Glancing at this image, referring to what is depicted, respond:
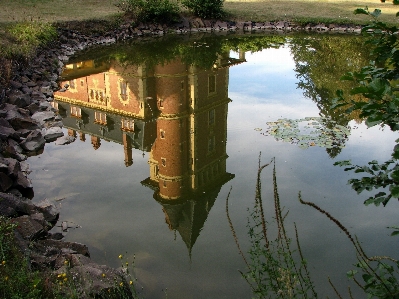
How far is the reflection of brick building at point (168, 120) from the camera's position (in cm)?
1102

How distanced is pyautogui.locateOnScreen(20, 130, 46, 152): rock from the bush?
27015 mm

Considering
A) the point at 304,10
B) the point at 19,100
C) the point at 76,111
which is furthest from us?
the point at 304,10

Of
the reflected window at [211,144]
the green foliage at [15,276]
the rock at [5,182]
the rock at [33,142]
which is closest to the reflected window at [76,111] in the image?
the rock at [33,142]

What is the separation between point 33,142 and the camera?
13211 millimetres

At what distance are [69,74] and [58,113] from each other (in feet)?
20.6

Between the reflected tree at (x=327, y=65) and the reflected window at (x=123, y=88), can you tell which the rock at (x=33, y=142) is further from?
the reflected tree at (x=327, y=65)

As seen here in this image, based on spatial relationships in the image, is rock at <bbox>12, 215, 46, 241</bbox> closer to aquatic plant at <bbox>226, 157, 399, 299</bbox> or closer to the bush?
aquatic plant at <bbox>226, 157, 399, 299</bbox>

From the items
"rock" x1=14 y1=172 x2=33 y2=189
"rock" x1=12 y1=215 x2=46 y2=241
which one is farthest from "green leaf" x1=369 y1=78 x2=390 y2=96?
"rock" x1=14 y1=172 x2=33 y2=189

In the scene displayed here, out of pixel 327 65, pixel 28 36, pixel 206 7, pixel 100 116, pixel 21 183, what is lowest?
pixel 100 116

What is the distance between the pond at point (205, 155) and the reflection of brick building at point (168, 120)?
0.19ft

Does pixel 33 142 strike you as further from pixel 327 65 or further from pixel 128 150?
pixel 327 65

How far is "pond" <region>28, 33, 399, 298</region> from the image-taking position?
26.7 ft

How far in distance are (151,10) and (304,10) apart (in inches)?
606

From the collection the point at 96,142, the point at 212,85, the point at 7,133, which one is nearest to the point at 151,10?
the point at 212,85
